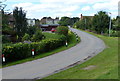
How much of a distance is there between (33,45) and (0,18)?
7604 millimetres

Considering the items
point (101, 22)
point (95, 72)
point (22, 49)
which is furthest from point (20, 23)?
point (95, 72)

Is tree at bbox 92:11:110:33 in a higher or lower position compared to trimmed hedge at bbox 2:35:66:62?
higher

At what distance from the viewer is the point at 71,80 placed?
24.6ft

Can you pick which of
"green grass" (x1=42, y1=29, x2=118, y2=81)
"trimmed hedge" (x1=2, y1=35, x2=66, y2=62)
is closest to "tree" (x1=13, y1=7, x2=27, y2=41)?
"trimmed hedge" (x1=2, y1=35, x2=66, y2=62)

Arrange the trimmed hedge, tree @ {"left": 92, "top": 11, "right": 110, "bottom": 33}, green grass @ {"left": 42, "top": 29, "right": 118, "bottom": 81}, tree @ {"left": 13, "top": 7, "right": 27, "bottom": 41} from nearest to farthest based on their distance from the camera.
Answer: green grass @ {"left": 42, "top": 29, "right": 118, "bottom": 81} → the trimmed hedge → tree @ {"left": 13, "top": 7, "right": 27, "bottom": 41} → tree @ {"left": 92, "top": 11, "right": 110, "bottom": 33}

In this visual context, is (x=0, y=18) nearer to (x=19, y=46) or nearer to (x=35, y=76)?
(x=35, y=76)

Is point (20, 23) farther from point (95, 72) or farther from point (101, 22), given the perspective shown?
point (95, 72)

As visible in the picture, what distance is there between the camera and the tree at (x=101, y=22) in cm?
4875

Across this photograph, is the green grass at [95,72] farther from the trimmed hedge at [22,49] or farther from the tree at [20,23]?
the tree at [20,23]

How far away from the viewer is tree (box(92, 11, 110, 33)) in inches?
1919

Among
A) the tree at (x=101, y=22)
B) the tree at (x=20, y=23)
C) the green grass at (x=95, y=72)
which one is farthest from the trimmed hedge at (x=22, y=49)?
the tree at (x=101, y=22)

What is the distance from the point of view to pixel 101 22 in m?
48.6

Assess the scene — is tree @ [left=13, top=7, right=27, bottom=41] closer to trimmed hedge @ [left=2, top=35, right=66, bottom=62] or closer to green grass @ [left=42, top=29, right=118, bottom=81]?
trimmed hedge @ [left=2, top=35, right=66, bottom=62]

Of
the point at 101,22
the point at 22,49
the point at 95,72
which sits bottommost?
the point at 95,72
